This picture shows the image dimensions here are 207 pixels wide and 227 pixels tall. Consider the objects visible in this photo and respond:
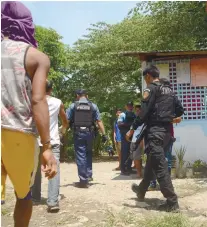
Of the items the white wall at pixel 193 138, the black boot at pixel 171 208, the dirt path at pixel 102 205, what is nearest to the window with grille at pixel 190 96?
the white wall at pixel 193 138

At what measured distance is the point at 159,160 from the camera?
502cm

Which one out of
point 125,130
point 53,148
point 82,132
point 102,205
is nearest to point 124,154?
point 125,130

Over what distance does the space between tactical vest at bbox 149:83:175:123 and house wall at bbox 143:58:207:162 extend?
162 inches

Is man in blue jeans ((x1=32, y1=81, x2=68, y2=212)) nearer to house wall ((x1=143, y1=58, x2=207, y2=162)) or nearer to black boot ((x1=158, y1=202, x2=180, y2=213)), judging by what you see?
black boot ((x1=158, y1=202, x2=180, y2=213))

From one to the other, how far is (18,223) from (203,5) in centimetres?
1057

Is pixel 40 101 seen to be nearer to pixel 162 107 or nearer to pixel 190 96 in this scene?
pixel 162 107

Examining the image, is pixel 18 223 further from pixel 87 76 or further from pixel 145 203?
pixel 87 76

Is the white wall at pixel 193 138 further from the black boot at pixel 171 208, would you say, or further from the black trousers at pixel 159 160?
the black boot at pixel 171 208

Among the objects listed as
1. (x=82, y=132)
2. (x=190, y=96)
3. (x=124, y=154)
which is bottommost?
(x=124, y=154)

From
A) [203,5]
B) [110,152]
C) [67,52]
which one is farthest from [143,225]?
[67,52]

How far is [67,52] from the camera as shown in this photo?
17266 mm

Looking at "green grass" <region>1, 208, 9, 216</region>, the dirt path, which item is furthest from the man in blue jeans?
"green grass" <region>1, 208, 9, 216</region>

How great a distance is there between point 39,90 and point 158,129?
2805 millimetres

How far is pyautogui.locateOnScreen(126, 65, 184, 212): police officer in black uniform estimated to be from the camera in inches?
196
